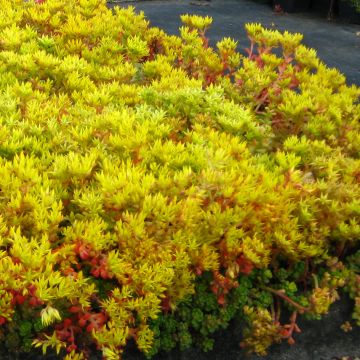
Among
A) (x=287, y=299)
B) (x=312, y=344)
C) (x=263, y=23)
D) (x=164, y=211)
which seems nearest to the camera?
(x=164, y=211)

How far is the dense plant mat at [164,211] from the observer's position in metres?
2.10

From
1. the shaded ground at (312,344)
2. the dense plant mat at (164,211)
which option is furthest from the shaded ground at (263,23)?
the shaded ground at (312,344)

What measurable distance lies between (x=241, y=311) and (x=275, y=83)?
1.48 m

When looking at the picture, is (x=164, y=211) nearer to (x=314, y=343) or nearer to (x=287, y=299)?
(x=287, y=299)

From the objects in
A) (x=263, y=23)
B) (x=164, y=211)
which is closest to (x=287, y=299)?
(x=164, y=211)

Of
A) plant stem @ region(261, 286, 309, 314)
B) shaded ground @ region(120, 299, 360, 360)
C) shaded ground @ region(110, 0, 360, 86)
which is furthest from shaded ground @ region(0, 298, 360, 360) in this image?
shaded ground @ region(110, 0, 360, 86)

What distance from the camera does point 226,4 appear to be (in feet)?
34.7

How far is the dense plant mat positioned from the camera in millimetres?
2102

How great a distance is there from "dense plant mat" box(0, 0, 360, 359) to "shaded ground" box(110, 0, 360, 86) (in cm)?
469

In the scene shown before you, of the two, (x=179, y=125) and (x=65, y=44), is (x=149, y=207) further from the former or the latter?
(x=65, y=44)

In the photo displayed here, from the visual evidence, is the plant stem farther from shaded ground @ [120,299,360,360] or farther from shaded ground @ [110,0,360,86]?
shaded ground @ [110,0,360,86]

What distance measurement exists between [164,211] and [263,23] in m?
7.92

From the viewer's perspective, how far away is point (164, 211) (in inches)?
86.9

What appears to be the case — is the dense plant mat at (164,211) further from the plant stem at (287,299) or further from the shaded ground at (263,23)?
the shaded ground at (263,23)
